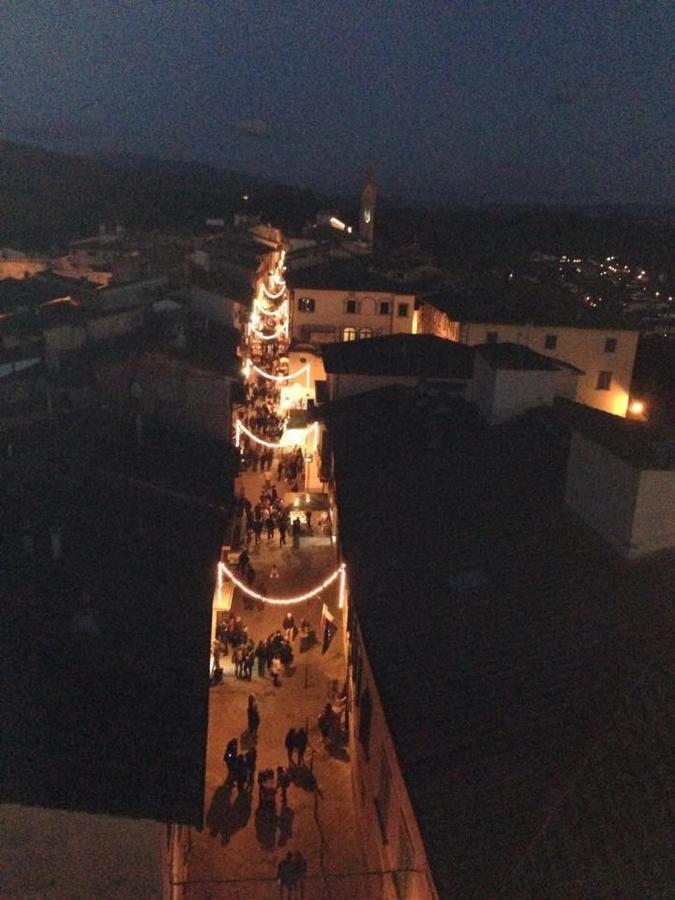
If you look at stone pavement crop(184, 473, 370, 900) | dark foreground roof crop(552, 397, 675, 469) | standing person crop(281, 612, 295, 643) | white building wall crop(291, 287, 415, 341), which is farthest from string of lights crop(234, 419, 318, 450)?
dark foreground roof crop(552, 397, 675, 469)

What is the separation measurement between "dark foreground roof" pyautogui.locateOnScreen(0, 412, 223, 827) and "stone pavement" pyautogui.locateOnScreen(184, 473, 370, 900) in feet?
4.96

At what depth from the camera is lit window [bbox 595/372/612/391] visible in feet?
109

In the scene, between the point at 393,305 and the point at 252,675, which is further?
the point at 393,305

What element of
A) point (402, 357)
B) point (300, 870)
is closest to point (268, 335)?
point (402, 357)

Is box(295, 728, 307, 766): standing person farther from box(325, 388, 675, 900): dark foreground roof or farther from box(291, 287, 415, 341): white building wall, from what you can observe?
box(291, 287, 415, 341): white building wall

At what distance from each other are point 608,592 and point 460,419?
10795mm

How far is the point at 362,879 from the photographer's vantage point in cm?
1104

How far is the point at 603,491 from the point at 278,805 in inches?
270

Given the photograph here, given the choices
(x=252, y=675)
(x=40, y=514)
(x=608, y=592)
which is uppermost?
(x=608, y=592)

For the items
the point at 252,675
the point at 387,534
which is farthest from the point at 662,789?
the point at 252,675

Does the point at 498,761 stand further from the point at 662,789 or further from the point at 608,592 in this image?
the point at 608,592

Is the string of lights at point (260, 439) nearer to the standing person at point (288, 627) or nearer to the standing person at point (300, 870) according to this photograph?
the standing person at point (288, 627)

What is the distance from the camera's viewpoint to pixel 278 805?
12852 millimetres

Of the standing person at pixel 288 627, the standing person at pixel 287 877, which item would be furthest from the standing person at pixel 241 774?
the standing person at pixel 288 627
